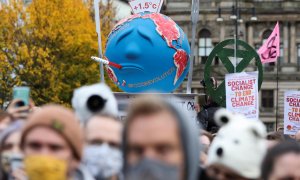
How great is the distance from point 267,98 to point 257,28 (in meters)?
4.68

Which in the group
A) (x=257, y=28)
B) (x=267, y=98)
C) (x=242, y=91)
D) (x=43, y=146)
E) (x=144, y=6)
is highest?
(x=257, y=28)

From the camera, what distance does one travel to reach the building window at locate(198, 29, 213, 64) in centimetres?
6094

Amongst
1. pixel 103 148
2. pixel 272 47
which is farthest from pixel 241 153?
pixel 272 47

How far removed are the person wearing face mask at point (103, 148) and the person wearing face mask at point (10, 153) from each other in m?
0.32

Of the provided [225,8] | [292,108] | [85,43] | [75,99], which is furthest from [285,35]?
[75,99]

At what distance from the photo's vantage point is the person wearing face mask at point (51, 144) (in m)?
3.98

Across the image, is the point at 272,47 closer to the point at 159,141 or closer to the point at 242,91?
the point at 242,91

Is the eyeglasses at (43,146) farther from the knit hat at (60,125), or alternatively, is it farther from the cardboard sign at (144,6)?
the cardboard sign at (144,6)

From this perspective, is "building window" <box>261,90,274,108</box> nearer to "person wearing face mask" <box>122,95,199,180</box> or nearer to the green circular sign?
the green circular sign

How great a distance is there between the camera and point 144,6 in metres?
13.9

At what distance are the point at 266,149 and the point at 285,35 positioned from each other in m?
58.0

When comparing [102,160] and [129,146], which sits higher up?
[129,146]

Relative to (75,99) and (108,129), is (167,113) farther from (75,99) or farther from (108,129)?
(75,99)

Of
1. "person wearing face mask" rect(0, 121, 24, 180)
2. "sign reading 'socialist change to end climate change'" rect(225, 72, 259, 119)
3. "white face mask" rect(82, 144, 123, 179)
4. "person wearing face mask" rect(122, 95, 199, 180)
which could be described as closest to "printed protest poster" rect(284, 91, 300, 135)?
"sign reading 'socialist change to end climate change'" rect(225, 72, 259, 119)
